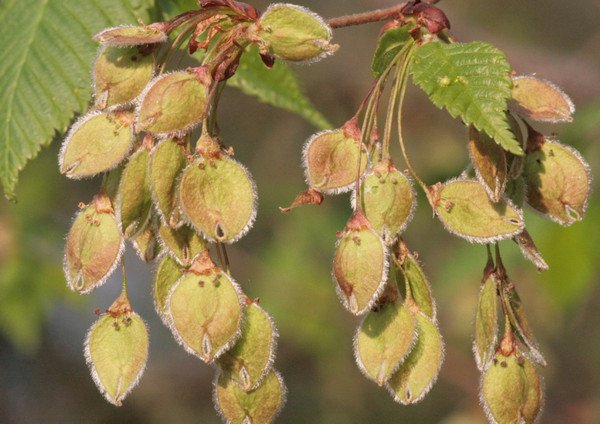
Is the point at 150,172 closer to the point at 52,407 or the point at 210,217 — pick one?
the point at 210,217

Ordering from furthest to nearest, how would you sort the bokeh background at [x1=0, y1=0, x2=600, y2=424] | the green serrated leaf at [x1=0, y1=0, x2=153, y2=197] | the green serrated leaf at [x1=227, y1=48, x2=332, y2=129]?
1. the bokeh background at [x1=0, y1=0, x2=600, y2=424]
2. the green serrated leaf at [x1=227, y1=48, x2=332, y2=129]
3. the green serrated leaf at [x1=0, y1=0, x2=153, y2=197]

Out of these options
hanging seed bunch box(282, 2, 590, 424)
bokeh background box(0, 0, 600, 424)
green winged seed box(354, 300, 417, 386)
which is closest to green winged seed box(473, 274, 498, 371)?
hanging seed bunch box(282, 2, 590, 424)

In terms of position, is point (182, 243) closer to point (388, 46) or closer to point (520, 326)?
point (388, 46)

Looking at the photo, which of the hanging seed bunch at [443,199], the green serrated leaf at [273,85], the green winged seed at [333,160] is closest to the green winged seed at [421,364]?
the hanging seed bunch at [443,199]

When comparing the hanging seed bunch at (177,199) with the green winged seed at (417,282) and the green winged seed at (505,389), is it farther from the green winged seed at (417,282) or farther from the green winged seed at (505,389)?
the green winged seed at (505,389)

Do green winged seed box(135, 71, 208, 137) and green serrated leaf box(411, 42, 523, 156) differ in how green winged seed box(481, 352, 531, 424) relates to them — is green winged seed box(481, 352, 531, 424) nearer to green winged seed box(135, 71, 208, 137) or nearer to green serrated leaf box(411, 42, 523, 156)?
green serrated leaf box(411, 42, 523, 156)

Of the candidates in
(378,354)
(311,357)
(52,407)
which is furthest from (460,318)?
(378,354)
